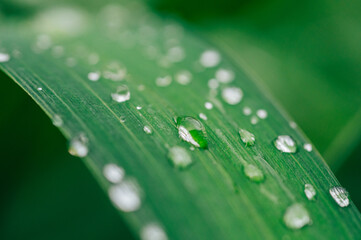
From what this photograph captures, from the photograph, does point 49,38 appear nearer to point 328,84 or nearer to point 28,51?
point 28,51

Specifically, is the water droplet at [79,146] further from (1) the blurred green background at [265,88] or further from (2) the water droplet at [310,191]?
(1) the blurred green background at [265,88]

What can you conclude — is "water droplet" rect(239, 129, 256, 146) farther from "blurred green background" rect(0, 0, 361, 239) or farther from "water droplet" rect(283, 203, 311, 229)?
"blurred green background" rect(0, 0, 361, 239)

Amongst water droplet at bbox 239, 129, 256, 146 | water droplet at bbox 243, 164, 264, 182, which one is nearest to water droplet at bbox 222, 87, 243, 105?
water droplet at bbox 239, 129, 256, 146

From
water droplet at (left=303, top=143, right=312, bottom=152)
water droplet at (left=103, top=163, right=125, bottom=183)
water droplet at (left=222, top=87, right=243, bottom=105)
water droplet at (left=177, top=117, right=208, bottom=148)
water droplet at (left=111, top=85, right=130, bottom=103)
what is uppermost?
water droplet at (left=111, top=85, right=130, bottom=103)

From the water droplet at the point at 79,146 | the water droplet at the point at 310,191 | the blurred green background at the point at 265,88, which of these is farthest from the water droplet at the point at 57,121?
the blurred green background at the point at 265,88

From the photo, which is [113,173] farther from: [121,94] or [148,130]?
[121,94]

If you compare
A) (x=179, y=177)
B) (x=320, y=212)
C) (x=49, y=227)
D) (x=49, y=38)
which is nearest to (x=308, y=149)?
(x=320, y=212)
